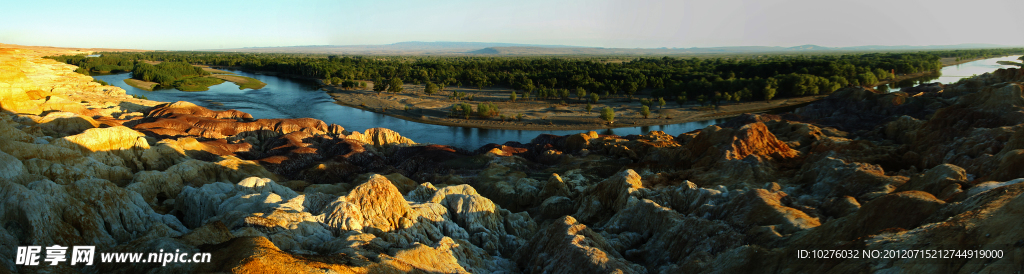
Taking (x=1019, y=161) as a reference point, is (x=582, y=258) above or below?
below

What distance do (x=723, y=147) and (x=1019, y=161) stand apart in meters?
15.8

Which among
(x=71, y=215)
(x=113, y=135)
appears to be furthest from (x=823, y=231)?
(x=113, y=135)

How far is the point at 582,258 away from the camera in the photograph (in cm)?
1581

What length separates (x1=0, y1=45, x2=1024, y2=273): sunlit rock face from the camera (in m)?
13.0

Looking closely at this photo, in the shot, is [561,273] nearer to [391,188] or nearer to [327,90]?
[391,188]

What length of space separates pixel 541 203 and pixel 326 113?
80.8 metres

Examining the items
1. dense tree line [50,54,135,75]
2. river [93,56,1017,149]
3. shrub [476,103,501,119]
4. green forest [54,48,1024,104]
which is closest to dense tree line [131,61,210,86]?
green forest [54,48,1024,104]

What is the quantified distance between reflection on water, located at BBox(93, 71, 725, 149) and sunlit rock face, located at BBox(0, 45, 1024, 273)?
105 feet

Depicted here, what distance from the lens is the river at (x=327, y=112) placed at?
78312mm

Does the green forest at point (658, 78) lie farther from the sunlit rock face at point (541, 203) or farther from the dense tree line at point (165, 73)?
the sunlit rock face at point (541, 203)

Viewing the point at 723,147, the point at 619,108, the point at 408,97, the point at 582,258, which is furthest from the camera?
the point at 408,97

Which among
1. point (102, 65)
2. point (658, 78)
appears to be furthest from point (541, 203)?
point (102, 65)

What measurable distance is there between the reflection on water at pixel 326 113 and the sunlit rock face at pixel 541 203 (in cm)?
3195

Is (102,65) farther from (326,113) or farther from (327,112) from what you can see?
(326,113)
